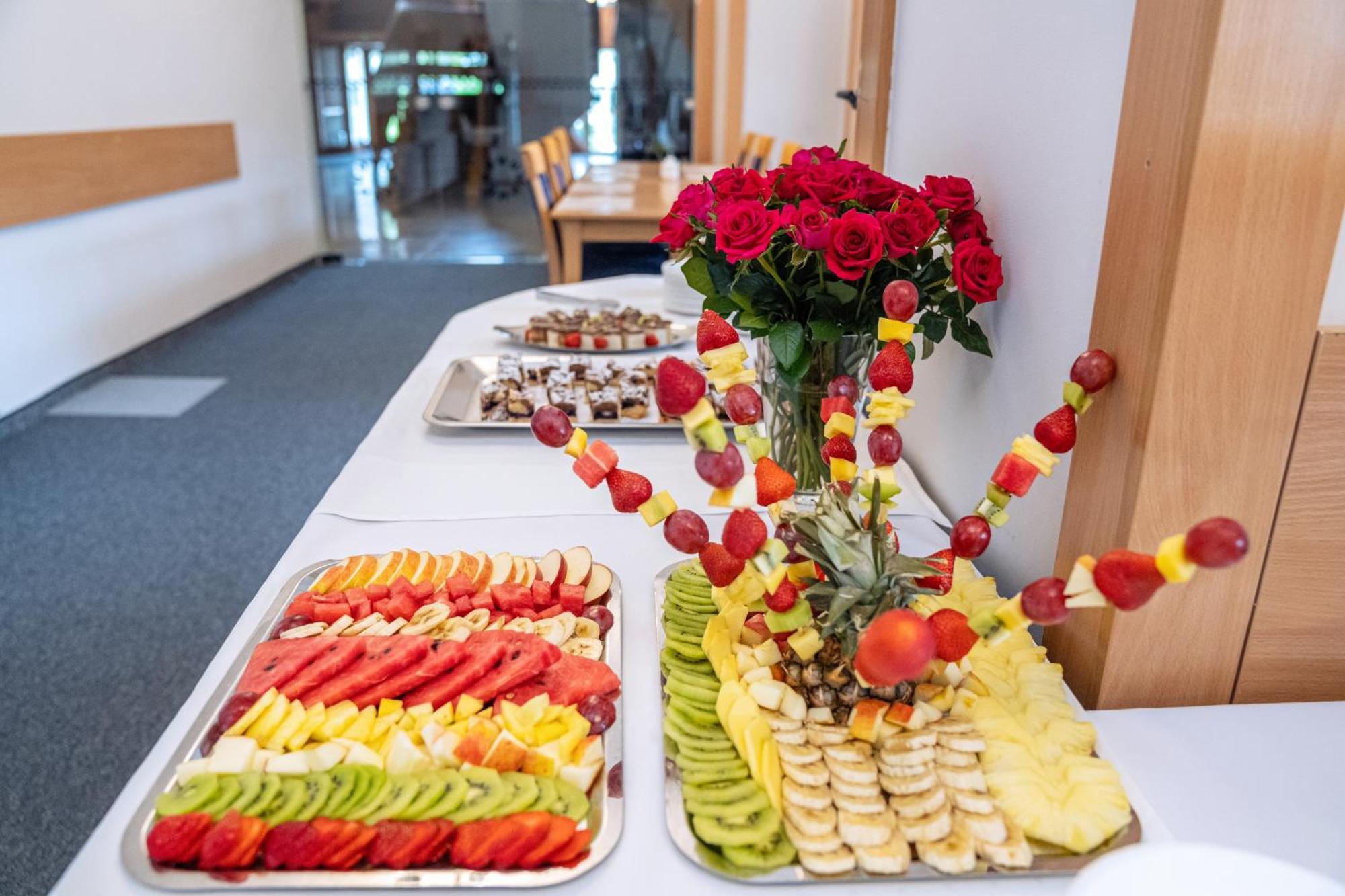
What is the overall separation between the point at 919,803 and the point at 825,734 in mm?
75

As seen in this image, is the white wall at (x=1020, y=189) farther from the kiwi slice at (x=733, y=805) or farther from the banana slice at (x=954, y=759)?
the kiwi slice at (x=733, y=805)

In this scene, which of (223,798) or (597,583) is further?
(597,583)

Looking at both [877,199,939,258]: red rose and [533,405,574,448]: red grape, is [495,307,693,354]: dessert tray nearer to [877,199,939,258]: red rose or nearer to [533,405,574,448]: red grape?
[877,199,939,258]: red rose

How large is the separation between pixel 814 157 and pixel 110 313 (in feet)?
11.3

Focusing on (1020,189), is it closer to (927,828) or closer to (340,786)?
(927,828)

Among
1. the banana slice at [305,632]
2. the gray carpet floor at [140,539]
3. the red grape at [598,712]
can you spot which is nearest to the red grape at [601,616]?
the red grape at [598,712]

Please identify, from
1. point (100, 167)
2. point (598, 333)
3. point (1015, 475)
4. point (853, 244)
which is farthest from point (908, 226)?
point (100, 167)

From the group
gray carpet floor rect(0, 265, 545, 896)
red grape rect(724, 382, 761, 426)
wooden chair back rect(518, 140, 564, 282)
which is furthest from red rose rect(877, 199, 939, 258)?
wooden chair back rect(518, 140, 564, 282)

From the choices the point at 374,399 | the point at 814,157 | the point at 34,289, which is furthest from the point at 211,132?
the point at 814,157

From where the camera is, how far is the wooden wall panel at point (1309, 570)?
0.66 meters

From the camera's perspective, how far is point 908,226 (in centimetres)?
85

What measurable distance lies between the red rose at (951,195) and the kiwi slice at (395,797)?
640 mm

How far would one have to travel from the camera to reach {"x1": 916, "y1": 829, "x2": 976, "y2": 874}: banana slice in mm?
555

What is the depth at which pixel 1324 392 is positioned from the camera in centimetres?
66
